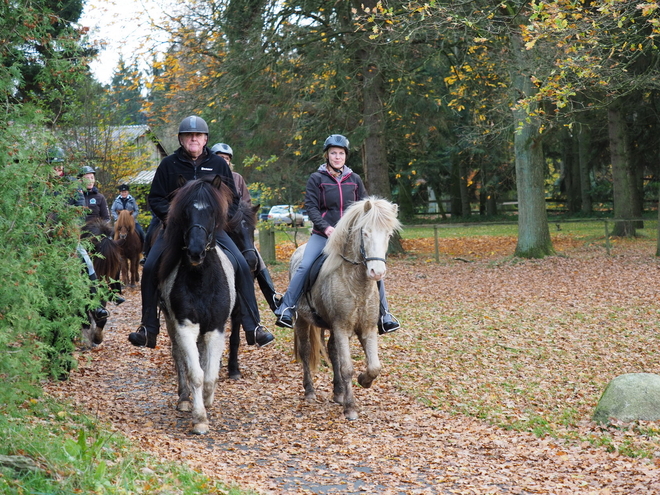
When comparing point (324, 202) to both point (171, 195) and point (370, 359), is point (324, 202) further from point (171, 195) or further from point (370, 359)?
point (370, 359)

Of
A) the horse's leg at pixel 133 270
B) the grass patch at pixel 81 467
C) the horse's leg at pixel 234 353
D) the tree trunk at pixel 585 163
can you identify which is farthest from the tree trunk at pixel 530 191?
the grass patch at pixel 81 467

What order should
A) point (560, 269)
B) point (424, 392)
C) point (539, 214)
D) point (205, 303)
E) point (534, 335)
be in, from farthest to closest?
point (539, 214)
point (560, 269)
point (534, 335)
point (424, 392)
point (205, 303)

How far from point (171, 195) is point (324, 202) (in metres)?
1.70

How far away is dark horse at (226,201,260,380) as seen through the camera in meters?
7.73

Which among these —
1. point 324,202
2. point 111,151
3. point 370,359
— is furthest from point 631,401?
point 111,151

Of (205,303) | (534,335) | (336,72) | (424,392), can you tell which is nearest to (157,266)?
(205,303)

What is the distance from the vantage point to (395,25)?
49.7ft

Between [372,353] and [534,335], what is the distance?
5378 millimetres

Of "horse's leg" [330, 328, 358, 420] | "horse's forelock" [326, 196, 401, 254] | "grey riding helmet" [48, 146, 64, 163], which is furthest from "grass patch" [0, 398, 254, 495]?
"horse's forelock" [326, 196, 401, 254]

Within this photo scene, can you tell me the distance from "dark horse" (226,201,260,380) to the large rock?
397 cm

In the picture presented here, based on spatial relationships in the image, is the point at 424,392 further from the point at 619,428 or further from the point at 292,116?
the point at 292,116

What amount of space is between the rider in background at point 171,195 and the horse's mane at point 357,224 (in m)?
0.93

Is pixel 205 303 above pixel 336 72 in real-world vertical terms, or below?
below

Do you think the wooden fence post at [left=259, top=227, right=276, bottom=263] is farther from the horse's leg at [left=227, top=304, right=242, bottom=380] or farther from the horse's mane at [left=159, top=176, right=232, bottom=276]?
the horse's mane at [left=159, top=176, right=232, bottom=276]
